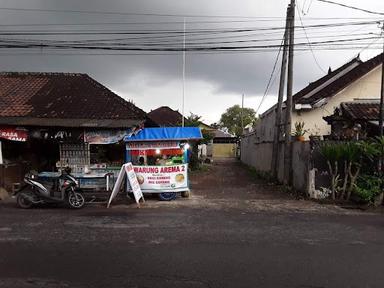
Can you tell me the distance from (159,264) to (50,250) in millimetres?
1988

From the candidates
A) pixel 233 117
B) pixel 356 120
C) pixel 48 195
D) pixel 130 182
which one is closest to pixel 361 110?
pixel 356 120

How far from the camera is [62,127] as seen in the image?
16672 mm

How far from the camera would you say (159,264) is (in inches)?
264

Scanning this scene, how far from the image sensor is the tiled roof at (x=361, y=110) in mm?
18516

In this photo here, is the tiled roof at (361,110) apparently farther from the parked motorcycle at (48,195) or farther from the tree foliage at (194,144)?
the tree foliage at (194,144)

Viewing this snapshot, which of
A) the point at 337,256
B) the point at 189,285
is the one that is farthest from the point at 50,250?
the point at 337,256

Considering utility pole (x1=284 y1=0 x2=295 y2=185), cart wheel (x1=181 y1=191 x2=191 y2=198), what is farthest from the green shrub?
cart wheel (x1=181 y1=191 x2=191 y2=198)

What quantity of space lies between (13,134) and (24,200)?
437cm

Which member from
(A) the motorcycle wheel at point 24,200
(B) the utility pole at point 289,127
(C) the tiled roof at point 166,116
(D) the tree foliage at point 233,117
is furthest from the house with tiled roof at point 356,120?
(D) the tree foliage at point 233,117

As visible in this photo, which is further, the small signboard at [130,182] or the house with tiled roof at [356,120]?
the house with tiled roof at [356,120]

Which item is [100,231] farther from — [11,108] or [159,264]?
[11,108]

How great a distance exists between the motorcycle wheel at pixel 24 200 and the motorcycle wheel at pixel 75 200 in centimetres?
111

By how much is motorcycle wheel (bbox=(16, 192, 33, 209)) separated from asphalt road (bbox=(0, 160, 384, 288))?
475 mm

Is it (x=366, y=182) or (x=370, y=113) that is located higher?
(x=370, y=113)
